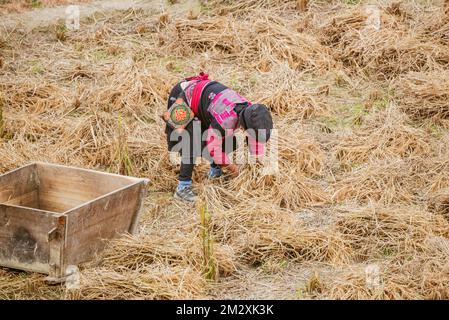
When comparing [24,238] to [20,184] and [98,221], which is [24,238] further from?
[20,184]

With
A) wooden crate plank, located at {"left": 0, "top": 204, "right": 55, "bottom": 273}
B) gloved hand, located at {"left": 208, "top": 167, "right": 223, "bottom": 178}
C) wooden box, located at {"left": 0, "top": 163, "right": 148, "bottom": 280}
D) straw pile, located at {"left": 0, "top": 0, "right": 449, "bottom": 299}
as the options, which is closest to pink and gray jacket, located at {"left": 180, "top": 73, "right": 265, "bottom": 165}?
gloved hand, located at {"left": 208, "top": 167, "right": 223, "bottom": 178}

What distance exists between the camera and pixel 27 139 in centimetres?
707

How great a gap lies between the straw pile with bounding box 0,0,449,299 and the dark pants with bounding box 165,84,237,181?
201mm

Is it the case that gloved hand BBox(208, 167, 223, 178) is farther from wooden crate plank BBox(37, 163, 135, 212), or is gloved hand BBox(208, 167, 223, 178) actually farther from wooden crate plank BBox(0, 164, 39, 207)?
wooden crate plank BBox(0, 164, 39, 207)

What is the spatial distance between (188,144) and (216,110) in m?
0.37

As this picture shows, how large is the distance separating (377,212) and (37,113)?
3.42 metres

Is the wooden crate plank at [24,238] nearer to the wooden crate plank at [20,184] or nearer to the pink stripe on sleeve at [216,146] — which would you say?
the wooden crate plank at [20,184]

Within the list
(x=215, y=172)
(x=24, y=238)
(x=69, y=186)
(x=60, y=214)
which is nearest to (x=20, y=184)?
(x=69, y=186)

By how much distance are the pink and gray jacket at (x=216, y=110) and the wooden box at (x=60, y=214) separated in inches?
32.1

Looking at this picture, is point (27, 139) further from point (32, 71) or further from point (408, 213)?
point (408, 213)

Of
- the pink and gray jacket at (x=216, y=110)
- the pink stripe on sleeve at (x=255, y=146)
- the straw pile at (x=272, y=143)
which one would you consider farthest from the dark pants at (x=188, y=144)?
the pink stripe on sleeve at (x=255, y=146)

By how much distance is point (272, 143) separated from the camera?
265 inches

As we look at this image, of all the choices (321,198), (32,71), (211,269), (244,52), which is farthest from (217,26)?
(211,269)

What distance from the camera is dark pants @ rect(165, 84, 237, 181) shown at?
19.7 ft
